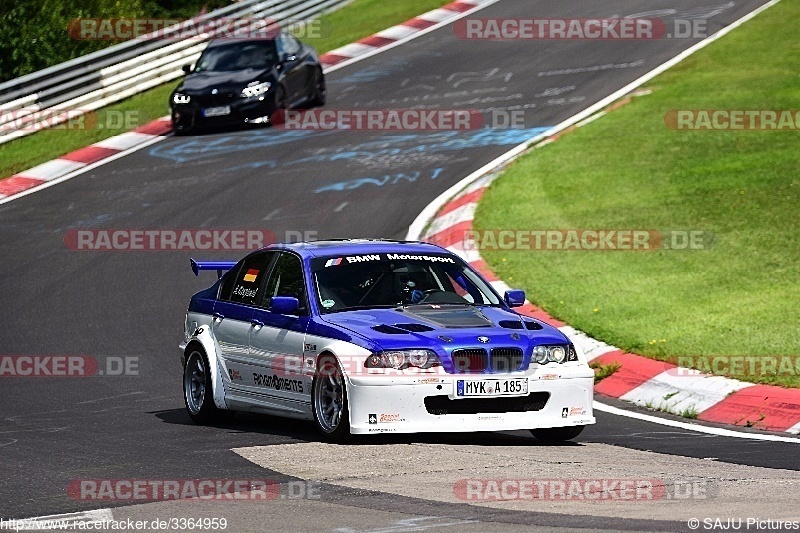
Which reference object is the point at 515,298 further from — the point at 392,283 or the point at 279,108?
the point at 279,108

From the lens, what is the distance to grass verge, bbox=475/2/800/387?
1377 centimetres

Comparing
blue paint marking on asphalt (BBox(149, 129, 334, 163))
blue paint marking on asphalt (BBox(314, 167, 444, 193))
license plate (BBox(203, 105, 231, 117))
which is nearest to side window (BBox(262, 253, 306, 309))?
blue paint marking on asphalt (BBox(314, 167, 444, 193))

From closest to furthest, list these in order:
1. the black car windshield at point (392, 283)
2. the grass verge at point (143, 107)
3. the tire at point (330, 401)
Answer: the tire at point (330, 401)
the black car windshield at point (392, 283)
the grass verge at point (143, 107)

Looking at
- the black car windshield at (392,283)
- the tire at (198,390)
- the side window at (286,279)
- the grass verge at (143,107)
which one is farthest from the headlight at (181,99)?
the black car windshield at (392,283)

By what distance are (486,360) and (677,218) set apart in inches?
322

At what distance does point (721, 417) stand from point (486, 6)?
23.9 m

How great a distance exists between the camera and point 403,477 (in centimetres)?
865

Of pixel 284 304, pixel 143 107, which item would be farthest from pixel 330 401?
pixel 143 107

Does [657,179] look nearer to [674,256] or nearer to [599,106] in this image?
[674,256]

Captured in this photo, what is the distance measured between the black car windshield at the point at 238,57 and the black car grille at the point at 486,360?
16323 mm

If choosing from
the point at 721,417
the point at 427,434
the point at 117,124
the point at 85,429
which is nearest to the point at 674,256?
the point at 721,417

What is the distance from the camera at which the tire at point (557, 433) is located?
10.4 meters

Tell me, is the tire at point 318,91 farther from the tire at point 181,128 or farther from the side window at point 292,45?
the tire at point 181,128

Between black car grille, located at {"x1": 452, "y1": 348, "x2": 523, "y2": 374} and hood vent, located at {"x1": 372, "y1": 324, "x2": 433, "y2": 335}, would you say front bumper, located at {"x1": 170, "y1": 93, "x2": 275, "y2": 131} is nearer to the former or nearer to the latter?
hood vent, located at {"x1": 372, "y1": 324, "x2": 433, "y2": 335}
